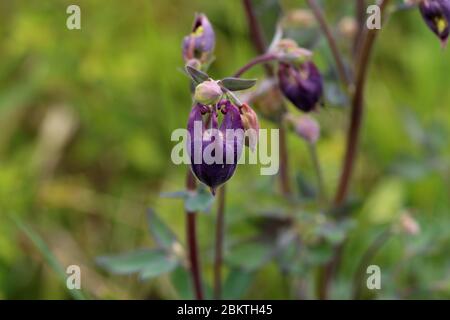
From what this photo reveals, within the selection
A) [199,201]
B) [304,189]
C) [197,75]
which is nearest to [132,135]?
[304,189]

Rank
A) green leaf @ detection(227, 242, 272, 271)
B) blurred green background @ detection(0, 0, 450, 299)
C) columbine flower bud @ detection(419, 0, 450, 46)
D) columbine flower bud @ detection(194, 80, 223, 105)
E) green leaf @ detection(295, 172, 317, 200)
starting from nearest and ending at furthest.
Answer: columbine flower bud @ detection(194, 80, 223, 105), columbine flower bud @ detection(419, 0, 450, 46), green leaf @ detection(227, 242, 272, 271), green leaf @ detection(295, 172, 317, 200), blurred green background @ detection(0, 0, 450, 299)

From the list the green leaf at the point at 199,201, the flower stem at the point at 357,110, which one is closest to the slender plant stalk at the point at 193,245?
the green leaf at the point at 199,201

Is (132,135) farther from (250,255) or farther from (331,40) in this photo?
(331,40)

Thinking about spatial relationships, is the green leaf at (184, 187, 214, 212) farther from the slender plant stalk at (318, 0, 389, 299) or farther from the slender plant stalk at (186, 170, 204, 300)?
the slender plant stalk at (318, 0, 389, 299)

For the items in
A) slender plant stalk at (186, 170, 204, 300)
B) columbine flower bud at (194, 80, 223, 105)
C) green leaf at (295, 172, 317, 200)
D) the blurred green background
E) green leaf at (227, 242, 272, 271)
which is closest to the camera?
columbine flower bud at (194, 80, 223, 105)

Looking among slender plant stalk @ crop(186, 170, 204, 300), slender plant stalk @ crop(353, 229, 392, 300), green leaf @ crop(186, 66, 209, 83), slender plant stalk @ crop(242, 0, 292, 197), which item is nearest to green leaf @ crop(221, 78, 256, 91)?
green leaf @ crop(186, 66, 209, 83)

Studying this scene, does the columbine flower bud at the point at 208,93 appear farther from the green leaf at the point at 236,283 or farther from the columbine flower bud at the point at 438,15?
the green leaf at the point at 236,283
